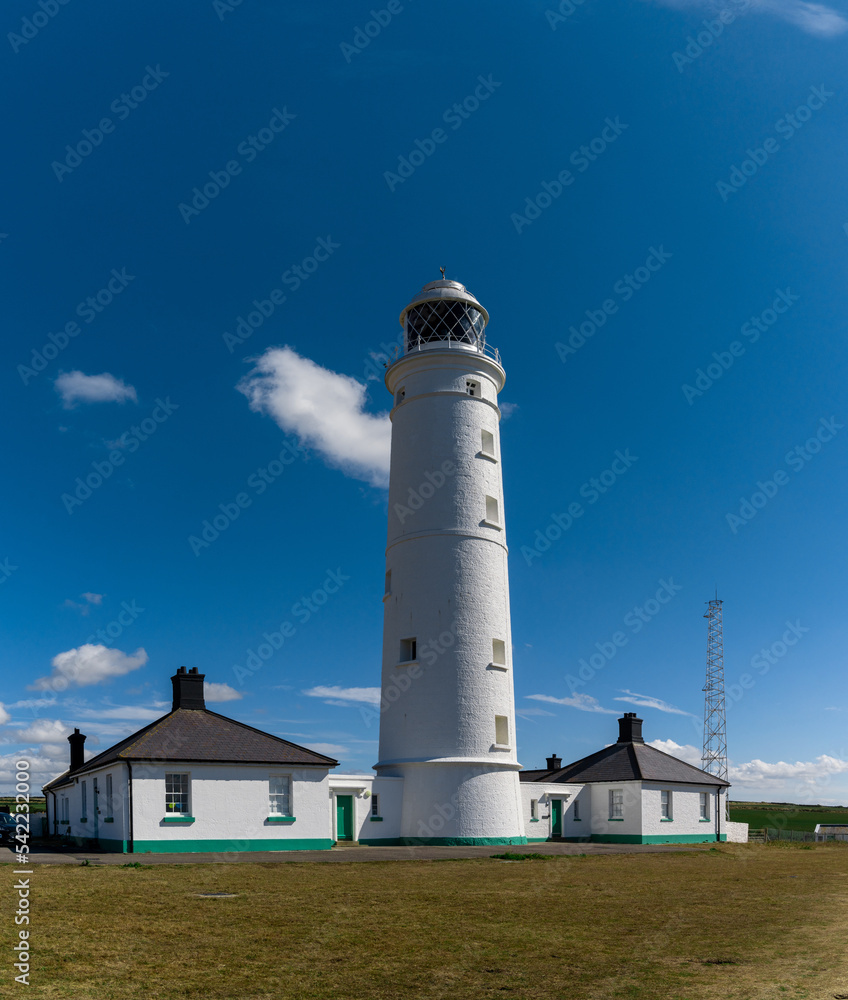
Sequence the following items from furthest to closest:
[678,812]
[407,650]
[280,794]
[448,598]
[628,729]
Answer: [628,729]
[678,812]
[407,650]
[448,598]
[280,794]

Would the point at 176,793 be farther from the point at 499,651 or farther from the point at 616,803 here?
the point at 616,803

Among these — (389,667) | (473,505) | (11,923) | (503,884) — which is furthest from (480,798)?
(11,923)

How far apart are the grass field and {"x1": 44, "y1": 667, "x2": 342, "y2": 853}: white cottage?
213 inches

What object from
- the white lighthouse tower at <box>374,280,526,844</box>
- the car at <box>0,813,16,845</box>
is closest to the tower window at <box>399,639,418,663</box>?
the white lighthouse tower at <box>374,280,526,844</box>

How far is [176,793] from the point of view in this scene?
75.1ft

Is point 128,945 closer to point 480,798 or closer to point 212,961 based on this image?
point 212,961

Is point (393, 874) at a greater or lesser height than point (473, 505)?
lesser

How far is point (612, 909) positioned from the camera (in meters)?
12.3

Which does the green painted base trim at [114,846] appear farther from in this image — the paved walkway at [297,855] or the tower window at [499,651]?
the tower window at [499,651]

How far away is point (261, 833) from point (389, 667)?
716 centimetres

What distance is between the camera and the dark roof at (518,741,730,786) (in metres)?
33.6

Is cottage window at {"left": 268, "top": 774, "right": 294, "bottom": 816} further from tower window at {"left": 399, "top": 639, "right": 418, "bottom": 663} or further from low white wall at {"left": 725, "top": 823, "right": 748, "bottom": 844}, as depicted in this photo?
low white wall at {"left": 725, "top": 823, "right": 748, "bottom": 844}

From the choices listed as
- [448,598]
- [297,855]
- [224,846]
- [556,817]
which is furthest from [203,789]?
[556,817]

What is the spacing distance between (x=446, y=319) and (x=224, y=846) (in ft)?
62.1
